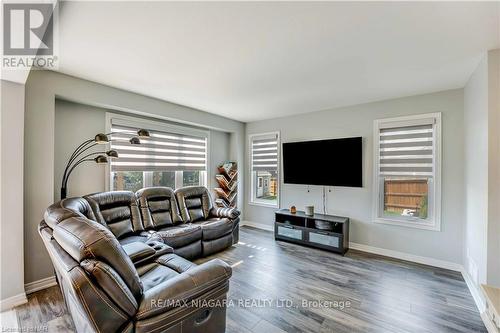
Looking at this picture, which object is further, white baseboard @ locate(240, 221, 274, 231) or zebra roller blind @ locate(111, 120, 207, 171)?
white baseboard @ locate(240, 221, 274, 231)

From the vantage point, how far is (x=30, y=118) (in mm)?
2484

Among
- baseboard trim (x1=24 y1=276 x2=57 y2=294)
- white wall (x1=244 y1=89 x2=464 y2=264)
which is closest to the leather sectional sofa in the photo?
Answer: baseboard trim (x1=24 y1=276 x2=57 y2=294)

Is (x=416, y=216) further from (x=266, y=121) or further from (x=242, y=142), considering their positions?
(x=242, y=142)

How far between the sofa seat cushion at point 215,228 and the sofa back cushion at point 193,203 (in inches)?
7.7

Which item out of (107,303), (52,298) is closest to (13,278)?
(52,298)

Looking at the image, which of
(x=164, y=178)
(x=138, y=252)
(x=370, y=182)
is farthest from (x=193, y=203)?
(x=370, y=182)

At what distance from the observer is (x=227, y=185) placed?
4.91 m

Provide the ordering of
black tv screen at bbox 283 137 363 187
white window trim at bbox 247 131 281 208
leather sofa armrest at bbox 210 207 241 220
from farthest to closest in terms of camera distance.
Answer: white window trim at bbox 247 131 281 208 < leather sofa armrest at bbox 210 207 241 220 < black tv screen at bbox 283 137 363 187

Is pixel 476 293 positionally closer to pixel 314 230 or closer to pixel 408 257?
pixel 408 257

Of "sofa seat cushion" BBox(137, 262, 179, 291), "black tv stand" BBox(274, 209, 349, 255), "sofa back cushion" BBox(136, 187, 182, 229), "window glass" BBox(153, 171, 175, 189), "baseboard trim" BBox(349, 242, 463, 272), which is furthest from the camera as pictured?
"window glass" BBox(153, 171, 175, 189)

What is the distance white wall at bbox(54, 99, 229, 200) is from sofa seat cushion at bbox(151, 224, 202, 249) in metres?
1.17

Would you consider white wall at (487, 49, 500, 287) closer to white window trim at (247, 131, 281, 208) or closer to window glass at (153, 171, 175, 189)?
white window trim at (247, 131, 281, 208)

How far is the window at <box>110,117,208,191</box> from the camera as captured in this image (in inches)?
139

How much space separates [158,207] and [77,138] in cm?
146
